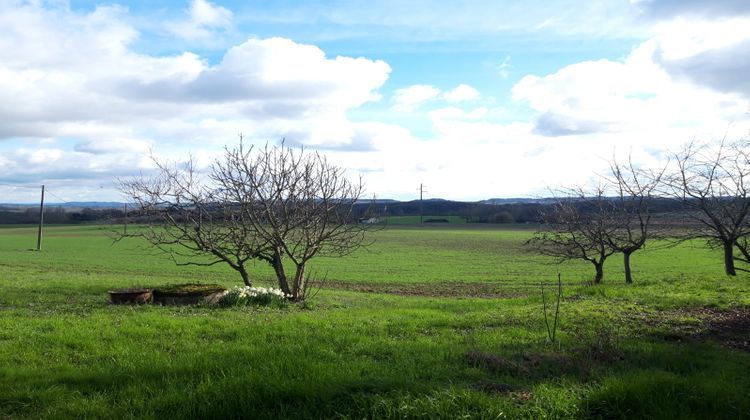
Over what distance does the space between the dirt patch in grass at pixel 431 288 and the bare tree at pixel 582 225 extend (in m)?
3.12

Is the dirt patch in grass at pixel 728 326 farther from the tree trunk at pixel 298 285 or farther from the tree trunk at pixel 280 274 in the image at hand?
the tree trunk at pixel 280 274

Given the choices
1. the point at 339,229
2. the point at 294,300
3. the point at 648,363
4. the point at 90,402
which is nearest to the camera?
the point at 90,402

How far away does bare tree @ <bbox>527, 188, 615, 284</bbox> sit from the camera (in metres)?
23.2

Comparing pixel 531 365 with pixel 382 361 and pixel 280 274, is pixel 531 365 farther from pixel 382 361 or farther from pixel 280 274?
pixel 280 274

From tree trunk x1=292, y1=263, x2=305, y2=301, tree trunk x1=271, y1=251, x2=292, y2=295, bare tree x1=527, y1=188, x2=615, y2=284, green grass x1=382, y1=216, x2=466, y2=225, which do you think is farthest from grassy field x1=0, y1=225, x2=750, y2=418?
green grass x1=382, y1=216, x2=466, y2=225

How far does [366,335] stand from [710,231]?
14.6 meters

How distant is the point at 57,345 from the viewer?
24.8 feet

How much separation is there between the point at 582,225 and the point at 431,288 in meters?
8.54

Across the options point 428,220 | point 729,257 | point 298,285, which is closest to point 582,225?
point 729,257

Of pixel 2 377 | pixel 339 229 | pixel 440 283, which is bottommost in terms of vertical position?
pixel 440 283

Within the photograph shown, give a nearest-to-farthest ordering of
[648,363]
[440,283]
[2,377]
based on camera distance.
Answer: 1. [2,377]
2. [648,363]
3. [440,283]

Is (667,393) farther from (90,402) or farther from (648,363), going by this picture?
(90,402)

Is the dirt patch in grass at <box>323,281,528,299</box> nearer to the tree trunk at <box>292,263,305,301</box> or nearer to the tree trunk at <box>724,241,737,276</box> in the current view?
the tree trunk at <box>724,241,737,276</box>

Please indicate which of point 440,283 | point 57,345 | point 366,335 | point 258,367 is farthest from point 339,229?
point 440,283
